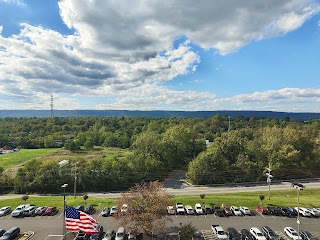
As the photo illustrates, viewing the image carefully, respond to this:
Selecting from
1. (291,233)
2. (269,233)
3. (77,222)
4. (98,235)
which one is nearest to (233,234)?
(269,233)

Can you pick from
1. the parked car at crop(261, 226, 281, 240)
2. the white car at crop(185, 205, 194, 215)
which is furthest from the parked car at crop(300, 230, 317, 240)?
the white car at crop(185, 205, 194, 215)

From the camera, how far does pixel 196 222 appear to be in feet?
114

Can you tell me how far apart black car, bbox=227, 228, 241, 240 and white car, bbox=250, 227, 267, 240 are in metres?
1.70

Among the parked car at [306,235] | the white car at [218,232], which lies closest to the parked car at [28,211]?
the white car at [218,232]

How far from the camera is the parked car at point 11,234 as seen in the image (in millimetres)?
29398

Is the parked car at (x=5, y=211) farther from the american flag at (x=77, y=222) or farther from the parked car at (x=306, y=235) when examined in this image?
the parked car at (x=306, y=235)

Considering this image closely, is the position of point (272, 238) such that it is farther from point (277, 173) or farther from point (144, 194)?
point (277, 173)

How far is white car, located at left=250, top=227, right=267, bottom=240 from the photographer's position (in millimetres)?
29141

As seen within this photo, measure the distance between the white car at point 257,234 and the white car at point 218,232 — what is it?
3020 mm

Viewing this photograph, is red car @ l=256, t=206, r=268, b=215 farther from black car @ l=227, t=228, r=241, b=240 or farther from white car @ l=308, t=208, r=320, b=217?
black car @ l=227, t=228, r=241, b=240

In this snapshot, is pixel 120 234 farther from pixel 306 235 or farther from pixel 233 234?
pixel 306 235

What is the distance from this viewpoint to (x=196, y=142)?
3381 inches


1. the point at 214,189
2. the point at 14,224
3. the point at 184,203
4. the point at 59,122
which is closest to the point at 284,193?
the point at 214,189

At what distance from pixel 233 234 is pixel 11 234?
954 inches
